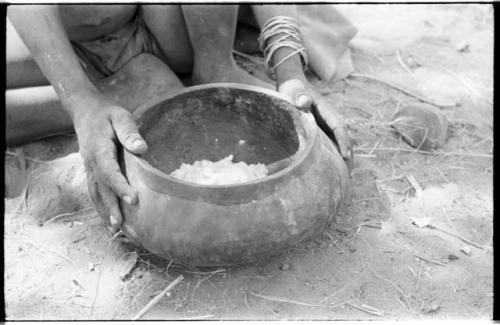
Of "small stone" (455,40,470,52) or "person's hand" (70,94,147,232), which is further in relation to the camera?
"small stone" (455,40,470,52)

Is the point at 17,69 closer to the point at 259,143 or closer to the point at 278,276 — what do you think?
the point at 259,143

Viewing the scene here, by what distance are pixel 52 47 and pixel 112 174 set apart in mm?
596

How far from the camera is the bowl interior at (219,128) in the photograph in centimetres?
222

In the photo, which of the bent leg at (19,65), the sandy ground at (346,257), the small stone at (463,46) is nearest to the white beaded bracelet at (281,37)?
the sandy ground at (346,257)

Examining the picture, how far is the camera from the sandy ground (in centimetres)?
203

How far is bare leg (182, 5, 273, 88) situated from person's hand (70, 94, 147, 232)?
2.07 feet

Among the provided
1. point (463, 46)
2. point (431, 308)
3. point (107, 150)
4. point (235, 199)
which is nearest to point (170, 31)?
point (107, 150)

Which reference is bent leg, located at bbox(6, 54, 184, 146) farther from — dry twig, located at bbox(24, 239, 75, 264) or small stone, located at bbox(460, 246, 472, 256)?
small stone, located at bbox(460, 246, 472, 256)

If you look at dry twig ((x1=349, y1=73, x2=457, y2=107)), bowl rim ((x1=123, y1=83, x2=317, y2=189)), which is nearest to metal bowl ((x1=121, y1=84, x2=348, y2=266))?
bowl rim ((x1=123, y1=83, x2=317, y2=189))

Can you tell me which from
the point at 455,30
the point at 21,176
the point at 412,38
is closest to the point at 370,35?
the point at 412,38

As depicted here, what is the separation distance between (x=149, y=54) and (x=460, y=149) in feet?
4.87

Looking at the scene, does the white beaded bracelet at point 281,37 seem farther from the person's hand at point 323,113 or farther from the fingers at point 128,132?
the fingers at point 128,132

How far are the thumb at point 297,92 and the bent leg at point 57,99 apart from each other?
0.56 m

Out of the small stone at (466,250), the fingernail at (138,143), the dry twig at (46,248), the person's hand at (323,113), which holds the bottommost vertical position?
the small stone at (466,250)
